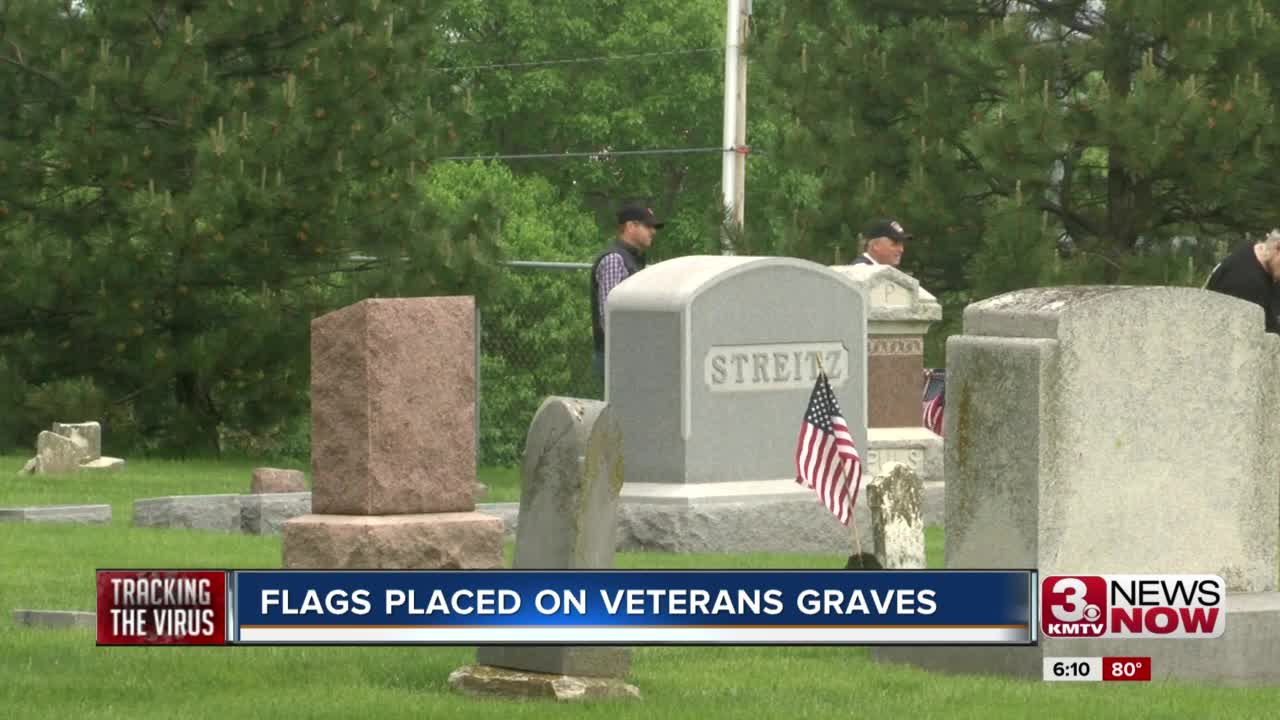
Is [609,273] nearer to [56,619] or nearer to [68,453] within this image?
[68,453]

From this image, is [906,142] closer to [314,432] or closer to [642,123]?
[314,432]

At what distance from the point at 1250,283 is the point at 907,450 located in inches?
157

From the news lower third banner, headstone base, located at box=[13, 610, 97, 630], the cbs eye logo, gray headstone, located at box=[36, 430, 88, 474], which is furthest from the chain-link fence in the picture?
the news lower third banner

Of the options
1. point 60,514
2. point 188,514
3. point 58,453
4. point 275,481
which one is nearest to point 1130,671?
point 188,514

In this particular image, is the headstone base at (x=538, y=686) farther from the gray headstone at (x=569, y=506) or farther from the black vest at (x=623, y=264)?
the black vest at (x=623, y=264)

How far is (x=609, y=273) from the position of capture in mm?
16969

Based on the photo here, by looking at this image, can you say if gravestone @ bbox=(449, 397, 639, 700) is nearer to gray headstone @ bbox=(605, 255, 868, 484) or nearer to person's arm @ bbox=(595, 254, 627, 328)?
gray headstone @ bbox=(605, 255, 868, 484)

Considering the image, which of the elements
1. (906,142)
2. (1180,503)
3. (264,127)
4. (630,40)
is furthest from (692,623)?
(630,40)

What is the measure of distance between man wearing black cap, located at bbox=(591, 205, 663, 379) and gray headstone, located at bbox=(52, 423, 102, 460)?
5.76m

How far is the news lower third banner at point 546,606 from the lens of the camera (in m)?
8.61

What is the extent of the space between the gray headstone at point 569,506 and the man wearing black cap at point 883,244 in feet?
34.1

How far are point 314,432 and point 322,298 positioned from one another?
12.4 metres

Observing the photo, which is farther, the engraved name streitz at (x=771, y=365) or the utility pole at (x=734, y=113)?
the utility pole at (x=734, y=113)

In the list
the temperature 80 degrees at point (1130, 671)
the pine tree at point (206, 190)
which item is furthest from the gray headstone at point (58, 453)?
the temperature 80 degrees at point (1130, 671)
